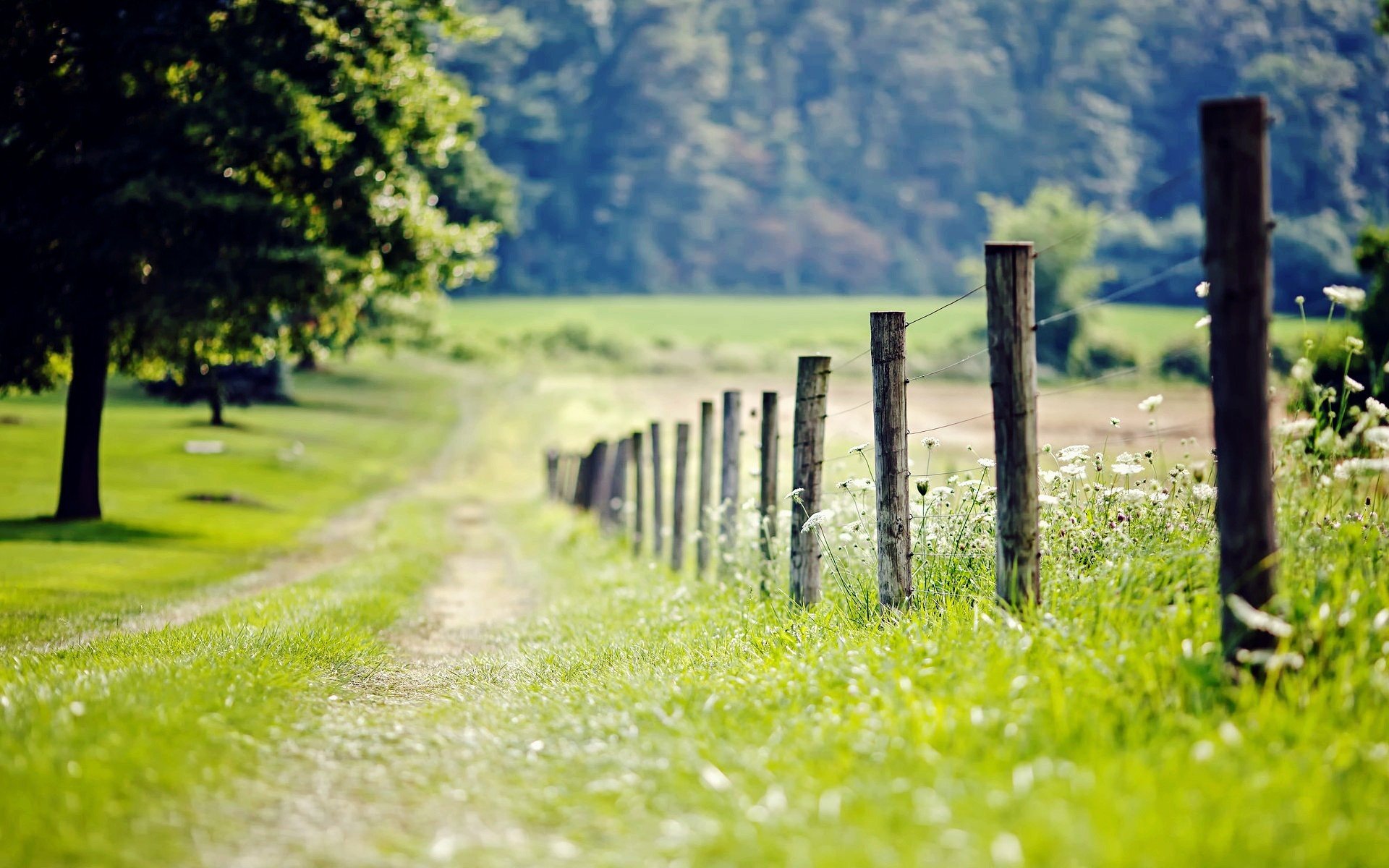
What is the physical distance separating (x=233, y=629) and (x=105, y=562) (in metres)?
9.54

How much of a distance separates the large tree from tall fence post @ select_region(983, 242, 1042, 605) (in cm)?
1354

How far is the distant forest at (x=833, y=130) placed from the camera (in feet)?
485

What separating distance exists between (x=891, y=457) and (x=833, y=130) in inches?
6535

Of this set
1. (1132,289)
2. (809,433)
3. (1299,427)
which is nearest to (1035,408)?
(1132,289)

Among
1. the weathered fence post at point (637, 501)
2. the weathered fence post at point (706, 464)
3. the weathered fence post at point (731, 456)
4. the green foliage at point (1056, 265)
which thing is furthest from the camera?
the green foliage at point (1056, 265)

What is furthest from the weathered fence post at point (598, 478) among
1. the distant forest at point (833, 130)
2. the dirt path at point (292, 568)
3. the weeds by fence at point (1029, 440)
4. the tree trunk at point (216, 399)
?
the distant forest at point (833, 130)

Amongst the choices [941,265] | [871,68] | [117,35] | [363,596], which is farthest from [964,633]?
[871,68]

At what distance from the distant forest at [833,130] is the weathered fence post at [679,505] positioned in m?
122

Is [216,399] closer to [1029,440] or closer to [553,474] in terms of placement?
[553,474]

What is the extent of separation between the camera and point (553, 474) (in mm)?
36000

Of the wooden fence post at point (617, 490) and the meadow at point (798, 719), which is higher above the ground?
the meadow at point (798, 719)

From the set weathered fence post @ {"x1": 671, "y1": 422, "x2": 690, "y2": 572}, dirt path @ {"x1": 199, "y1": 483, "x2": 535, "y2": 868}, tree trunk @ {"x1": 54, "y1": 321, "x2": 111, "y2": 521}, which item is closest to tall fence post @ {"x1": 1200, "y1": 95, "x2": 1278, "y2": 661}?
dirt path @ {"x1": 199, "y1": 483, "x2": 535, "y2": 868}

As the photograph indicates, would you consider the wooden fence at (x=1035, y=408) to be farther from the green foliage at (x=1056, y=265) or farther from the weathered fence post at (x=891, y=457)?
the green foliage at (x=1056, y=265)

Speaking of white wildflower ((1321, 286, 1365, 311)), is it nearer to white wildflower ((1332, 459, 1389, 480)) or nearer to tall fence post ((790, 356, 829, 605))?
white wildflower ((1332, 459, 1389, 480))
